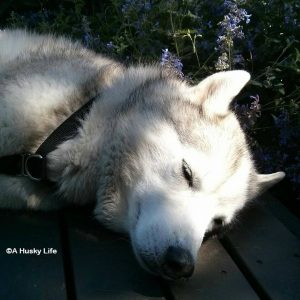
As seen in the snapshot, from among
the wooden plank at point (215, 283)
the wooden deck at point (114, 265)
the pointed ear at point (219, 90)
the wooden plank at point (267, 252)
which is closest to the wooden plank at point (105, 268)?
the wooden deck at point (114, 265)

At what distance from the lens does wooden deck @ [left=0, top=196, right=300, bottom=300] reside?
1864 mm

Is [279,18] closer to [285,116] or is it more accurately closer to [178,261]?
[285,116]

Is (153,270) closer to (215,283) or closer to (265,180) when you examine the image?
(215,283)

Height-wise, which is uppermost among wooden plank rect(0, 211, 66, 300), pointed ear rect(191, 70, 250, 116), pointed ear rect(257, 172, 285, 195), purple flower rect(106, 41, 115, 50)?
pointed ear rect(191, 70, 250, 116)

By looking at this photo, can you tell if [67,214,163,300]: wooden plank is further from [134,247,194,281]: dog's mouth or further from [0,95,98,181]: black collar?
[0,95,98,181]: black collar

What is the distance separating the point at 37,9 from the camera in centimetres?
505

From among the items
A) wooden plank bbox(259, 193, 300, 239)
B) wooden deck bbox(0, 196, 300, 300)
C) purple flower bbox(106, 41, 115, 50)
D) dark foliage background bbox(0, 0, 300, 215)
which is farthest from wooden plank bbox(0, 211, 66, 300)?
purple flower bbox(106, 41, 115, 50)

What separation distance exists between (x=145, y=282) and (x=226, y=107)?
3.41 ft

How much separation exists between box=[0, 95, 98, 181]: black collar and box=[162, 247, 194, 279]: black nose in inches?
28.8

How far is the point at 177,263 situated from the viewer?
1958mm

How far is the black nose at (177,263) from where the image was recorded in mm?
1959

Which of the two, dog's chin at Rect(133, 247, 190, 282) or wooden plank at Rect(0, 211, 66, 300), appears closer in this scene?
wooden plank at Rect(0, 211, 66, 300)

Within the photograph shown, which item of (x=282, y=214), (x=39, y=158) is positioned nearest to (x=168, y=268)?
(x=39, y=158)

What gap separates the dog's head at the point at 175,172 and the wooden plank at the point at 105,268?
6 centimetres
